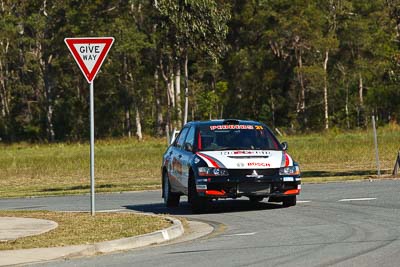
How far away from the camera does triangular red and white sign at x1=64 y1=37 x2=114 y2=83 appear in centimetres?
1795

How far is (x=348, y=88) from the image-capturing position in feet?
250

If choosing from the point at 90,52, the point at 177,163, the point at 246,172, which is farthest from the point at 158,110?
the point at 90,52

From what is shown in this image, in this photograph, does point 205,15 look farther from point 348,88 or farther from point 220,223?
point 348,88

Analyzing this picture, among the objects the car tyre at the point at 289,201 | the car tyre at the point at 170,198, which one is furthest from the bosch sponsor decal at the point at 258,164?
the car tyre at the point at 170,198

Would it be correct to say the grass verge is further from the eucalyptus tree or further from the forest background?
the forest background

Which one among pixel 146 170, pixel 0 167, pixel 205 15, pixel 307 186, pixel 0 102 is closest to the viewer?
pixel 307 186

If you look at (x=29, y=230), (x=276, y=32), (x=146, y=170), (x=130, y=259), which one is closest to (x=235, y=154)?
(x=29, y=230)

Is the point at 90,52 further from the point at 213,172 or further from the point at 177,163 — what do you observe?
the point at 177,163

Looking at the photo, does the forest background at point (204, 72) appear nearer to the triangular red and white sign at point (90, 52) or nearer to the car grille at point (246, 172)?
the car grille at point (246, 172)

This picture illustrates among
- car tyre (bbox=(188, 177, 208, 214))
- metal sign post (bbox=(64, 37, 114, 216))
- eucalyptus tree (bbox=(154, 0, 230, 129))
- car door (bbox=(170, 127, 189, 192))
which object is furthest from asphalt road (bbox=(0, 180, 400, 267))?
eucalyptus tree (bbox=(154, 0, 230, 129))

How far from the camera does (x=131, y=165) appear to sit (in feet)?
142

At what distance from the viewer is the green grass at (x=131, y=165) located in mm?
31656

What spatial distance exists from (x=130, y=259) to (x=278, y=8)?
5933 cm

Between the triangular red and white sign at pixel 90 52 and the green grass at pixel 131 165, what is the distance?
10.8 metres
